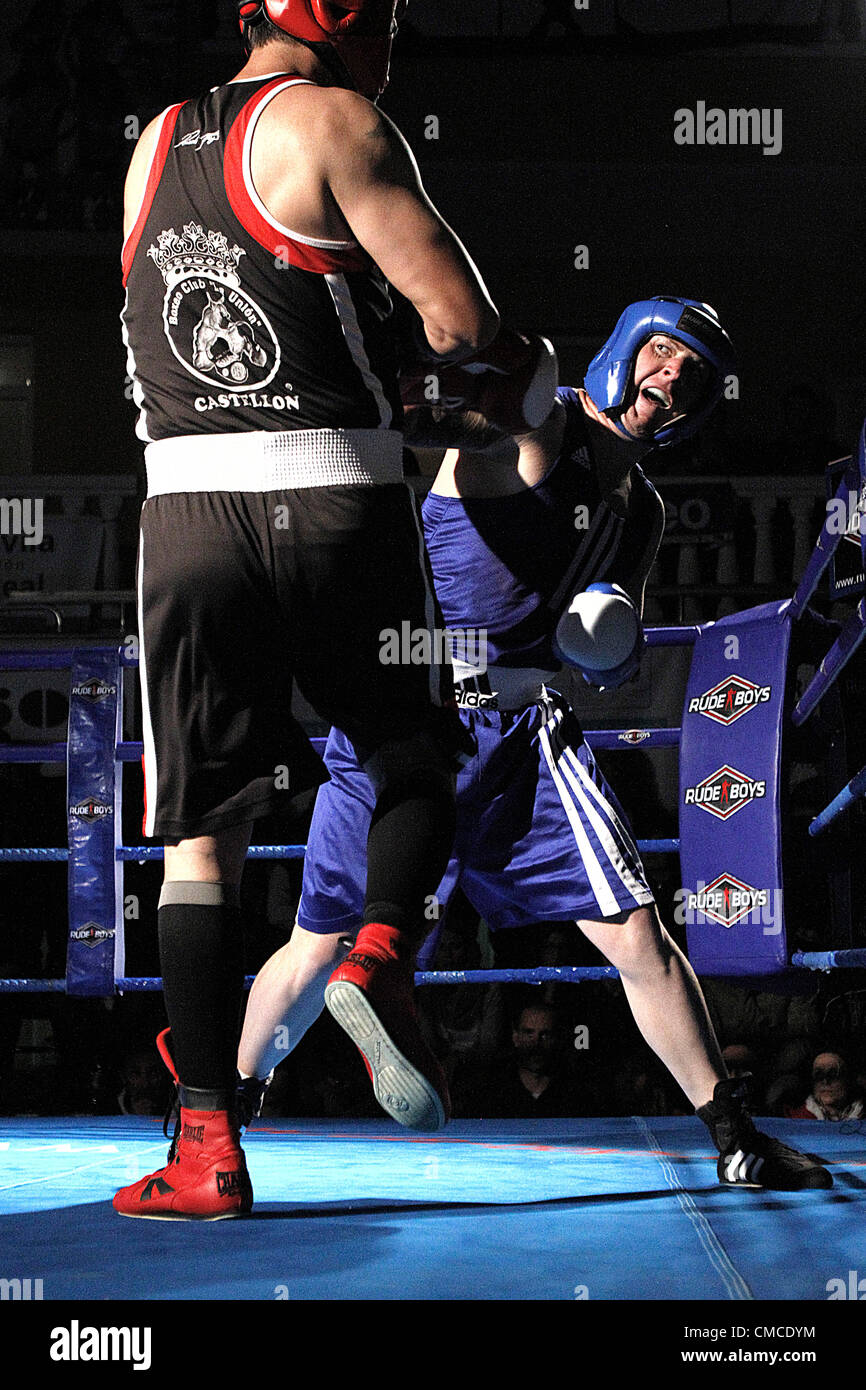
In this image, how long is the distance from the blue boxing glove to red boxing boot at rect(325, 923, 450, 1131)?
0.66 metres

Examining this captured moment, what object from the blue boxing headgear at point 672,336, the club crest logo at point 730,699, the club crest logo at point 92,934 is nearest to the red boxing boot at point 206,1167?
the blue boxing headgear at point 672,336

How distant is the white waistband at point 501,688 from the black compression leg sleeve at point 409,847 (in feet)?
1.92

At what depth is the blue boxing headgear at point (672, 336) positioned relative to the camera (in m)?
1.96

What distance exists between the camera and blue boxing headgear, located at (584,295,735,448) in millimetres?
1964

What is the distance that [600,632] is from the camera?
1836 millimetres

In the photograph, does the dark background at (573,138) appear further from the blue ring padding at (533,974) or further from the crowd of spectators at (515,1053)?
the blue ring padding at (533,974)

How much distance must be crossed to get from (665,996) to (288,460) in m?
0.84

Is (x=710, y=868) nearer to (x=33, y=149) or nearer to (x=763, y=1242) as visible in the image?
(x=763, y=1242)

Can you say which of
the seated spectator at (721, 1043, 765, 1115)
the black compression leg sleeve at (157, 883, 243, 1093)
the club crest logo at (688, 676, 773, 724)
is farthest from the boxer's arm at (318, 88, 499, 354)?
the seated spectator at (721, 1043, 765, 1115)

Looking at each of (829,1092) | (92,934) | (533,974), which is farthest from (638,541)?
(829,1092)

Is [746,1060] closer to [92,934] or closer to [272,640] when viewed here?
[92,934]

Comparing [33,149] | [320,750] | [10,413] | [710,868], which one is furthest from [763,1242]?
[10,413]

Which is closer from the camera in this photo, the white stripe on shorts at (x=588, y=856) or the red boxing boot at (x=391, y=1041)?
the red boxing boot at (x=391, y=1041)

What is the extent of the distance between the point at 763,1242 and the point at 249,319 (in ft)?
3.25
